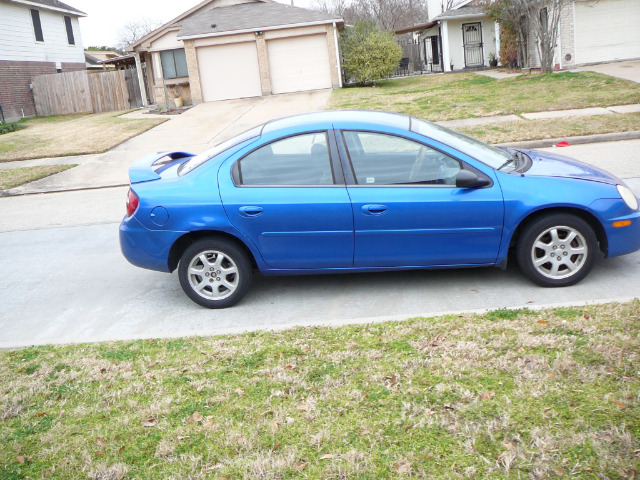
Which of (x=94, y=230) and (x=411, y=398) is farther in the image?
(x=94, y=230)

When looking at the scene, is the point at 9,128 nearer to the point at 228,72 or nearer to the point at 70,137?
the point at 70,137

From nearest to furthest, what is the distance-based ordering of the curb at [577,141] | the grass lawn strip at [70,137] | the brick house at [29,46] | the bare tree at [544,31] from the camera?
1. the curb at [577,141]
2. the grass lawn strip at [70,137]
3. the bare tree at [544,31]
4. the brick house at [29,46]

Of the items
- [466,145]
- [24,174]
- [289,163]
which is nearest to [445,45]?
[24,174]

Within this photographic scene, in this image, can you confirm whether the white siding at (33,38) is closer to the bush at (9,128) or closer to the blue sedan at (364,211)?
the bush at (9,128)

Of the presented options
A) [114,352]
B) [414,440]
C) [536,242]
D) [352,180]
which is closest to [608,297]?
[536,242]

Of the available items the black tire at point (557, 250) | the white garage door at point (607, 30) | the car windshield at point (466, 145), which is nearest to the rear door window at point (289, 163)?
the car windshield at point (466, 145)

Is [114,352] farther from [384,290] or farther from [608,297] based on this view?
[608,297]

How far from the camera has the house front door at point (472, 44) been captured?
117 ft

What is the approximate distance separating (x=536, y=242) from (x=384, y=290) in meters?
1.37

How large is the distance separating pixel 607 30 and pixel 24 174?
75.4ft

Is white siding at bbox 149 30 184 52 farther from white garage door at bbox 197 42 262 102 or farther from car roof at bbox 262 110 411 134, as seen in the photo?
car roof at bbox 262 110 411 134

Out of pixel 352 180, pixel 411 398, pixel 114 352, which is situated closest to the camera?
pixel 411 398

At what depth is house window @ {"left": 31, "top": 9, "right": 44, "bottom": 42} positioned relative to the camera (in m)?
32.6

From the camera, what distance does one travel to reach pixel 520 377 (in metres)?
3.77
